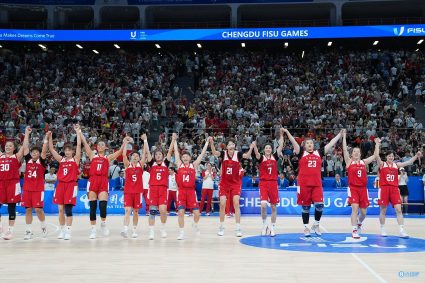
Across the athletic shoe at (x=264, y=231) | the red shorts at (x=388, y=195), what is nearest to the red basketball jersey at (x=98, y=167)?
the athletic shoe at (x=264, y=231)

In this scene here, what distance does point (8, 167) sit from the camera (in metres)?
12.9

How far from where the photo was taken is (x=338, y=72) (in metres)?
33.4

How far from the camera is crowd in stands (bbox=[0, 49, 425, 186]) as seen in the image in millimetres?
26672

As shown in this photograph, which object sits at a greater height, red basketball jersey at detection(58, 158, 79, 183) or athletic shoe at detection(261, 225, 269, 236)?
red basketball jersey at detection(58, 158, 79, 183)

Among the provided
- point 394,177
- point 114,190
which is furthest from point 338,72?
point 394,177

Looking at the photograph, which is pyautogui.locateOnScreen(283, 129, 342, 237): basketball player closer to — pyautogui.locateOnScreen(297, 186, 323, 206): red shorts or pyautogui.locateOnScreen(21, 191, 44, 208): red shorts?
pyautogui.locateOnScreen(297, 186, 323, 206): red shorts

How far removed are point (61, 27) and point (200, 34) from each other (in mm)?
10005

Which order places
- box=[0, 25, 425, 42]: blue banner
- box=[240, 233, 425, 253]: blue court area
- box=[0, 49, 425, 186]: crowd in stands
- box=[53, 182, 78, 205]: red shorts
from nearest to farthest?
box=[240, 233, 425, 253]: blue court area
box=[53, 182, 78, 205]: red shorts
box=[0, 49, 425, 186]: crowd in stands
box=[0, 25, 425, 42]: blue banner

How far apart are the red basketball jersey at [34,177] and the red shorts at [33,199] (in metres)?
0.09

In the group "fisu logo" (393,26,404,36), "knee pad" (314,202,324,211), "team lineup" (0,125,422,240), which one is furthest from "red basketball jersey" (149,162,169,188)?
"fisu logo" (393,26,404,36)

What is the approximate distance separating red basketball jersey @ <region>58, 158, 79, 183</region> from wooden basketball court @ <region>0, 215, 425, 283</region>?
1.35 metres

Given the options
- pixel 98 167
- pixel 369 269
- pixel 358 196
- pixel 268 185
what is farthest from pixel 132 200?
pixel 369 269

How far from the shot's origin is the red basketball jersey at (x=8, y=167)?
12922mm

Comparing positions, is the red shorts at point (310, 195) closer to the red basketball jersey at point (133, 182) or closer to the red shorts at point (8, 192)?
the red basketball jersey at point (133, 182)
